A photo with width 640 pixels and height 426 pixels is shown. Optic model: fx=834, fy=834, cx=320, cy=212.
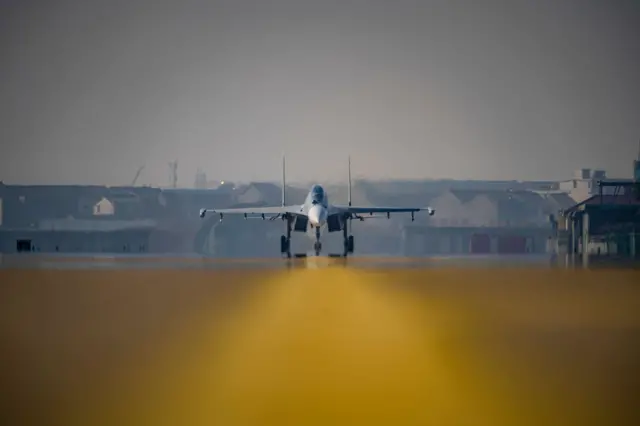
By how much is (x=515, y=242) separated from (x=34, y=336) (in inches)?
2553

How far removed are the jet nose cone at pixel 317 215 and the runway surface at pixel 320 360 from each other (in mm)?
22302

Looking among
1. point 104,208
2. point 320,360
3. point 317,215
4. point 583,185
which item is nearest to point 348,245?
point 317,215

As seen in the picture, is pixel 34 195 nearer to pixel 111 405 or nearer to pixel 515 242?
pixel 515 242

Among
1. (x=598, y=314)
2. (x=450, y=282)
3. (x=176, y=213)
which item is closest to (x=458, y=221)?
(x=176, y=213)

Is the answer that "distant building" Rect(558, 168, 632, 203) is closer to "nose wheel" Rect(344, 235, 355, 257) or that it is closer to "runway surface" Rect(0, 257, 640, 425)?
"nose wheel" Rect(344, 235, 355, 257)

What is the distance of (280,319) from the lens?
1198cm

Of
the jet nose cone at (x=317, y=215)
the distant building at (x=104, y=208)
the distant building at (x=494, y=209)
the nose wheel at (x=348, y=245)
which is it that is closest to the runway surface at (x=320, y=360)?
the jet nose cone at (x=317, y=215)

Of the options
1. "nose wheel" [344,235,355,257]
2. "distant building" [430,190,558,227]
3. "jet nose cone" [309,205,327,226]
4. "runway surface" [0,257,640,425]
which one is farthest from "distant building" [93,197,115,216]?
"runway surface" [0,257,640,425]

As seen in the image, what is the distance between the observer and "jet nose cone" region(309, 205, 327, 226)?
126 feet

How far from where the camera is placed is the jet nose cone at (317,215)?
126 feet

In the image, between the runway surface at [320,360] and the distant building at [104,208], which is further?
the distant building at [104,208]

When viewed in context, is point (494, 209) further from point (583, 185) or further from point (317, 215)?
point (317, 215)

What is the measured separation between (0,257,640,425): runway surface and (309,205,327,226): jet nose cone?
22.3 metres

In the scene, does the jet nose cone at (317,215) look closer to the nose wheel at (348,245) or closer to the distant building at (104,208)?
the nose wheel at (348,245)
